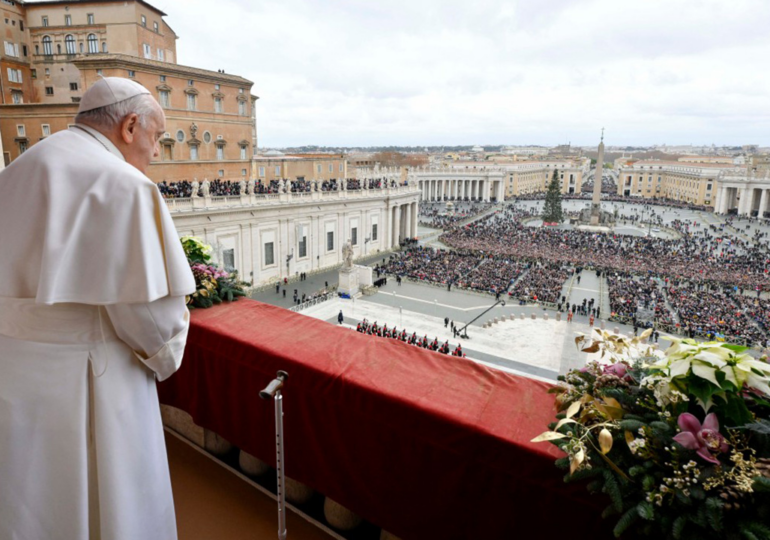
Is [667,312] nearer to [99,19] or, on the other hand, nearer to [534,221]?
[99,19]

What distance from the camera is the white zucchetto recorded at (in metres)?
2.27

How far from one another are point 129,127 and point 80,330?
39.0 inches

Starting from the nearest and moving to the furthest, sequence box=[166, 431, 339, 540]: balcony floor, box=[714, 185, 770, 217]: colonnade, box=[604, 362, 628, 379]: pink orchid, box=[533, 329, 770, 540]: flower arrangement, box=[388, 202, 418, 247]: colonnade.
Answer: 1. box=[533, 329, 770, 540]: flower arrangement
2. box=[604, 362, 628, 379]: pink orchid
3. box=[166, 431, 339, 540]: balcony floor
4. box=[388, 202, 418, 247]: colonnade
5. box=[714, 185, 770, 217]: colonnade

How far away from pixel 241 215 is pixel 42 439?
2987cm

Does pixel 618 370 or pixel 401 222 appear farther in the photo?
pixel 401 222

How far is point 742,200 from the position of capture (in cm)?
8662

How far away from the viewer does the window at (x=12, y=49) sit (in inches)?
1233

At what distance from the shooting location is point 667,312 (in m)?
27.7

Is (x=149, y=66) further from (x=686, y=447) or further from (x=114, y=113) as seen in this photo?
(x=686, y=447)

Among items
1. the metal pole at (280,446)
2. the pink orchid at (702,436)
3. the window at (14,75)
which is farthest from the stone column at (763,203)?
the metal pole at (280,446)

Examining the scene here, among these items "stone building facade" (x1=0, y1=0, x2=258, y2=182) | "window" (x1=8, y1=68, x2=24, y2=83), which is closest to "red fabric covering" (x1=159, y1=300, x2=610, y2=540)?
"stone building facade" (x1=0, y1=0, x2=258, y2=182)

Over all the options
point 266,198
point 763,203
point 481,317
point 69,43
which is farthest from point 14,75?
point 763,203

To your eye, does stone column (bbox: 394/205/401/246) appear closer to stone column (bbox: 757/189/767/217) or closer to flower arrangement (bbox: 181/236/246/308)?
flower arrangement (bbox: 181/236/246/308)

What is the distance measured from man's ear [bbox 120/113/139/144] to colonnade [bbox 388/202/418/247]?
42430mm
